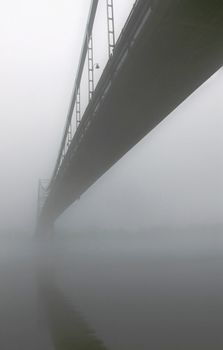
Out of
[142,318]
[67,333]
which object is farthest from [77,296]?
[67,333]

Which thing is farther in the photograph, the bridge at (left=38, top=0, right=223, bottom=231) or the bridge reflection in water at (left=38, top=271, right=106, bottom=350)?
the bridge reflection in water at (left=38, top=271, right=106, bottom=350)

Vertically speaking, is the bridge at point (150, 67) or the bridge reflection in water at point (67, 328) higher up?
the bridge at point (150, 67)

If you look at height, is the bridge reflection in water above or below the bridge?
below

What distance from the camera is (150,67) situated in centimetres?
1176

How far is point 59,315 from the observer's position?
17.2 m

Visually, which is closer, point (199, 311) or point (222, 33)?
point (222, 33)

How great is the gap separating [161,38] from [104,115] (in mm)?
6619

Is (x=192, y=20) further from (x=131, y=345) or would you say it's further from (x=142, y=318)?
(x=142, y=318)

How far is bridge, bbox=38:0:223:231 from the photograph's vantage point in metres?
9.08

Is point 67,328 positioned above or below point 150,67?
below

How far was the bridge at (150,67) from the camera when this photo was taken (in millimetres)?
9078

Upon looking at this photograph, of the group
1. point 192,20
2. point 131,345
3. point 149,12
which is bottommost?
point 131,345

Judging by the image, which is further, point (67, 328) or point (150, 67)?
point (67, 328)

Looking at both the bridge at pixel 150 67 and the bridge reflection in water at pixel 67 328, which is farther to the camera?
the bridge reflection in water at pixel 67 328
